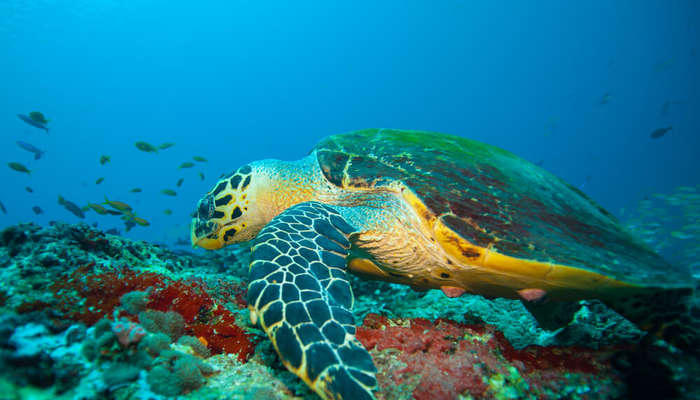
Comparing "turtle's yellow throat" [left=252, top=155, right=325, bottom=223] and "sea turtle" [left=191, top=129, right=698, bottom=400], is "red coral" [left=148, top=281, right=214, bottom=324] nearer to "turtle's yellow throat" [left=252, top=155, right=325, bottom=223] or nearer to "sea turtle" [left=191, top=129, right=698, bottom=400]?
"sea turtle" [left=191, top=129, right=698, bottom=400]

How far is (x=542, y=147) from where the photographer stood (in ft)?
265

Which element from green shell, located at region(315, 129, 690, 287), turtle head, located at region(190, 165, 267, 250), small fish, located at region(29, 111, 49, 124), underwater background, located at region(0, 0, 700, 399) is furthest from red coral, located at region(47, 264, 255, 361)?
underwater background, located at region(0, 0, 700, 399)

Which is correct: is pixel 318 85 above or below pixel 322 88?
above

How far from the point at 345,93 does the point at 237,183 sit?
362 ft

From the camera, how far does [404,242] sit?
2.42m

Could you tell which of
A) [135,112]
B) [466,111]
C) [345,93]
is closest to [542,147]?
[466,111]

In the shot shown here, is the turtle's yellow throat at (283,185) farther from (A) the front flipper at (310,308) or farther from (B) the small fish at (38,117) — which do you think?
(B) the small fish at (38,117)

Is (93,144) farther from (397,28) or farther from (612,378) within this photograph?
(612,378)

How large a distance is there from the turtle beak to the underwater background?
1960 centimetres

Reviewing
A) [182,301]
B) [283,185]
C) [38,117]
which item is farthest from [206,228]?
[38,117]

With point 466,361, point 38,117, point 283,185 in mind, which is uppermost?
point 38,117

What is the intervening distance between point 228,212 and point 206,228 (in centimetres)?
35

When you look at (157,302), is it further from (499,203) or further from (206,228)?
(499,203)

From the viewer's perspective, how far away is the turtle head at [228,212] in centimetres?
335
